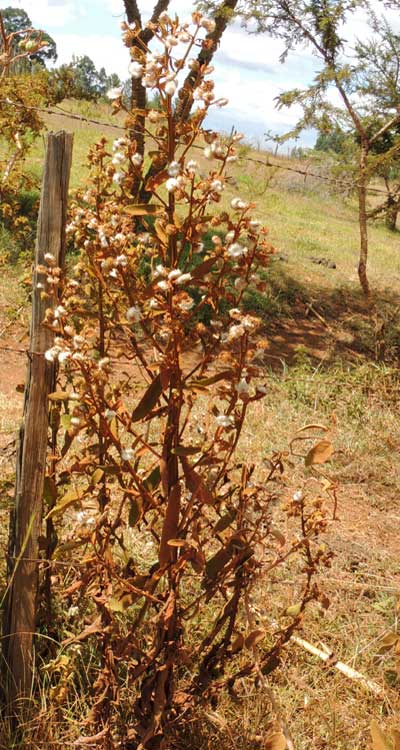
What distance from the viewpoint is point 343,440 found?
4.21 metres

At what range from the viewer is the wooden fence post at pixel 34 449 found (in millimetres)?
1830

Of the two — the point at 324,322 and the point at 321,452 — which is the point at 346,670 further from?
the point at 324,322

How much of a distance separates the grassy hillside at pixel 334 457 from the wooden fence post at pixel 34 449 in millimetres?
164

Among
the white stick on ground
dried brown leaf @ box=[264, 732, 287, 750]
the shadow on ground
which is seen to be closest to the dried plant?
dried brown leaf @ box=[264, 732, 287, 750]

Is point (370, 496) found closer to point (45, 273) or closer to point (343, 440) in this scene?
point (343, 440)

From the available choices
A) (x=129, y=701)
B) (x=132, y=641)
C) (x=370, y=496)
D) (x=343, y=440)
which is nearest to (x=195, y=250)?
(x=132, y=641)

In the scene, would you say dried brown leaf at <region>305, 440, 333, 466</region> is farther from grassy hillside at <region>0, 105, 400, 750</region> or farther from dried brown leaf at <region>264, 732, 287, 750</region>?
dried brown leaf at <region>264, 732, 287, 750</region>

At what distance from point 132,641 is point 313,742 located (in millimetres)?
692

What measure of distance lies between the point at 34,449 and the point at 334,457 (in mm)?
2481

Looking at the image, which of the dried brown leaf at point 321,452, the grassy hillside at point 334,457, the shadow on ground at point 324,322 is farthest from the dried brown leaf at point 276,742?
the shadow on ground at point 324,322

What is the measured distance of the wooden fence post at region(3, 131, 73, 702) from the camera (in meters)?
1.83

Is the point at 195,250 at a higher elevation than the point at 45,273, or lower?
higher

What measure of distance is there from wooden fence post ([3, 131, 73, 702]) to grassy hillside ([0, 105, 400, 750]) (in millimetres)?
164

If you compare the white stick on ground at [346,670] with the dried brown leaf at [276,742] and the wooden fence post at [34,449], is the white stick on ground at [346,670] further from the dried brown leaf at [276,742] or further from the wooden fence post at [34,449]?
the wooden fence post at [34,449]
